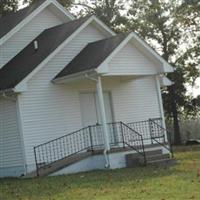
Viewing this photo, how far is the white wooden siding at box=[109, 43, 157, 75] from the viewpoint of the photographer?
21953 millimetres

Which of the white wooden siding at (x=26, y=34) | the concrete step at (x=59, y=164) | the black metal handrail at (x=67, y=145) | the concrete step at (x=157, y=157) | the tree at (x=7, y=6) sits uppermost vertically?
the tree at (x=7, y=6)

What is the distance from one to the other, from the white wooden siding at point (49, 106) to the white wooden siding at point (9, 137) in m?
0.46

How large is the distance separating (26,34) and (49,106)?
12.7ft

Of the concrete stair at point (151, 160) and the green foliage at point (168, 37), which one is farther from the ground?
the green foliage at point (168, 37)

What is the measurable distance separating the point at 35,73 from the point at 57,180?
5572mm

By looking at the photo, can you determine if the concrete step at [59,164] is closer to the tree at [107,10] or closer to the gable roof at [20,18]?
the gable roof at [20,18]

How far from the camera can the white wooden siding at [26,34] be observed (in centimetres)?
2430

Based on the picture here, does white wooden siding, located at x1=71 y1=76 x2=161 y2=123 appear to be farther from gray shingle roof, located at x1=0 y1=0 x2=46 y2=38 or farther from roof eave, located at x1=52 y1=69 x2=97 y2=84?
gray shingle roof, located at x1=0 y1=0 x2=46 y2=38

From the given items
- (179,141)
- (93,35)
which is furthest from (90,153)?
(179,141)

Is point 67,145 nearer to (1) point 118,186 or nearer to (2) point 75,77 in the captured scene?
(2) point 75,77

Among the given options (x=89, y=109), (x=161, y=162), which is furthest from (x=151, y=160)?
(x=89, y=109)

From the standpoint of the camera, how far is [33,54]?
2366cm

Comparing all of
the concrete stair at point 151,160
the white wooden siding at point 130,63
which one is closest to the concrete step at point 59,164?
the concrete stair at point 151,160

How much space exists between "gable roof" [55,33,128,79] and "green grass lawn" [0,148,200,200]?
438 centimetres
